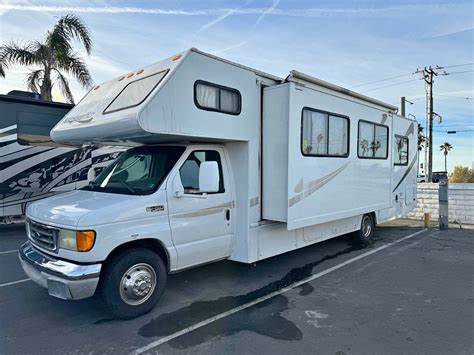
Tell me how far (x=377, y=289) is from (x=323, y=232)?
1680 mm

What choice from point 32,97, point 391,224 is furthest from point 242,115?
point 391,224

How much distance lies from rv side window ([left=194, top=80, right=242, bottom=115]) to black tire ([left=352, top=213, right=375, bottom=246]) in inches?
180

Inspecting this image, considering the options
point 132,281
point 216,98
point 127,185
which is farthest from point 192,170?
point 132,281

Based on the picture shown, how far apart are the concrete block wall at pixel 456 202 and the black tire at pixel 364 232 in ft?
16.8

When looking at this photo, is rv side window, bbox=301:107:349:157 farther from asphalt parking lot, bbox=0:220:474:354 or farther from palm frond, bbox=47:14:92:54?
palm frond, bbox=47:14:92:54

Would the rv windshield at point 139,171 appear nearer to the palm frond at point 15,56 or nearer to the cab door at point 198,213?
the cab door at point 198,213

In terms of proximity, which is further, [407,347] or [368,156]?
[368,156]

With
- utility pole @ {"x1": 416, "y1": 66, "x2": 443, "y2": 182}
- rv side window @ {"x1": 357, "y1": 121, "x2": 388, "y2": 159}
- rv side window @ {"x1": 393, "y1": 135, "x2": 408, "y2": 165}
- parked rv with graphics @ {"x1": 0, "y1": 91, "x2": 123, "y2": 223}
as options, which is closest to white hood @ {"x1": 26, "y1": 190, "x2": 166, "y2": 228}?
rv side window @ {"x1": 357, "y1": 121, "x2": 388, "y2": 159}

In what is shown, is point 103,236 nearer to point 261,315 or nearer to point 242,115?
point 261,315

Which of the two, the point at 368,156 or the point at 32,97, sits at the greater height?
the point at 32,97

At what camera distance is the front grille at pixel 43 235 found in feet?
13.0

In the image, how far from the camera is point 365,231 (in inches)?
322

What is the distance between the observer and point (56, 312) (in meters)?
4.35

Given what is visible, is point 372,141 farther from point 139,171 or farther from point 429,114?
point 429,114
